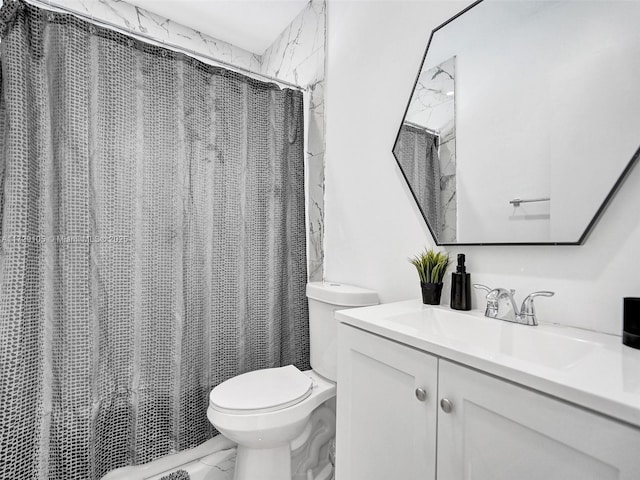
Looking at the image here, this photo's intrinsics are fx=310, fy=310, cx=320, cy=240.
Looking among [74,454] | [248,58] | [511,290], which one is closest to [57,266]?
[74,454]

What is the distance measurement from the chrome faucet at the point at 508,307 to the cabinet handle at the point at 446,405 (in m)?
0.37

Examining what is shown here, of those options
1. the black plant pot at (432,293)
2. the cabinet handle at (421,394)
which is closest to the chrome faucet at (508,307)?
the black plant pot at (432,293)

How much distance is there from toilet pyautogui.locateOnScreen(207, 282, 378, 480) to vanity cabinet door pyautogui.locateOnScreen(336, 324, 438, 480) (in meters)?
0.32

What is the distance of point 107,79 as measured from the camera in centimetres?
131

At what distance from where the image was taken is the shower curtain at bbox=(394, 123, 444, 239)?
113cm

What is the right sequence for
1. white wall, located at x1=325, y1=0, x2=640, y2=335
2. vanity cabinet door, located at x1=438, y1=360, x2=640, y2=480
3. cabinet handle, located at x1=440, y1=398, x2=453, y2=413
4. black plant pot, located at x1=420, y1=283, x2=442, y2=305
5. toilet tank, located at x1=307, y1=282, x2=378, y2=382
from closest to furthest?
1. vanity cabinet door, located at x1=438, y1=360, x2=640, y2=480
2. cabinet handle, located at x1=440, y1=398, x2=453, y2=413
3. white wall, located at x1=325, y1=0, x2=640, y2=335
4. black plant pot, located at x1=420, y1=283, x2=442, y2=305
5. toilet tank, located at x1=307, y1=282, x2=378, y2=382

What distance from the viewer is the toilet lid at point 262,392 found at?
1.15m

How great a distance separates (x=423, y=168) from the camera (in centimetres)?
119

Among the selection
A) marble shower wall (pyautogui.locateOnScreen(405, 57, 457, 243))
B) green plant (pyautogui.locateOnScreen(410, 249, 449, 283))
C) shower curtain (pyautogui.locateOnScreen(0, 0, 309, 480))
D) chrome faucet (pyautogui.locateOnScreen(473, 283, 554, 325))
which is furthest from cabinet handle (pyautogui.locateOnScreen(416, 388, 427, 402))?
shower curtain (pyautogui.locateOnScreen(0, 0, 309, 480))

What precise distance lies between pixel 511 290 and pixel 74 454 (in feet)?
5.40

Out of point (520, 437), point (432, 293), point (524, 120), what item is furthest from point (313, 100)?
Result: point (520, 437)

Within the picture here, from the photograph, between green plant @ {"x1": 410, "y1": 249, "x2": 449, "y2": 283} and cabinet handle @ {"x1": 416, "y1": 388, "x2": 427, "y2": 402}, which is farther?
green plant @ {"x1": 410, "y1": 249, "x2": 449, "y2": 283}

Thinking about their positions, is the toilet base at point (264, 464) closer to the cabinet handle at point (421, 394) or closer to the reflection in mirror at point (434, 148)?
the cabinet handle at point (421, 394)

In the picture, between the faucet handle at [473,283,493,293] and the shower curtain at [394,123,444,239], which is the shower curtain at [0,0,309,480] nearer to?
the shower curtain at [394,123,444,239]
